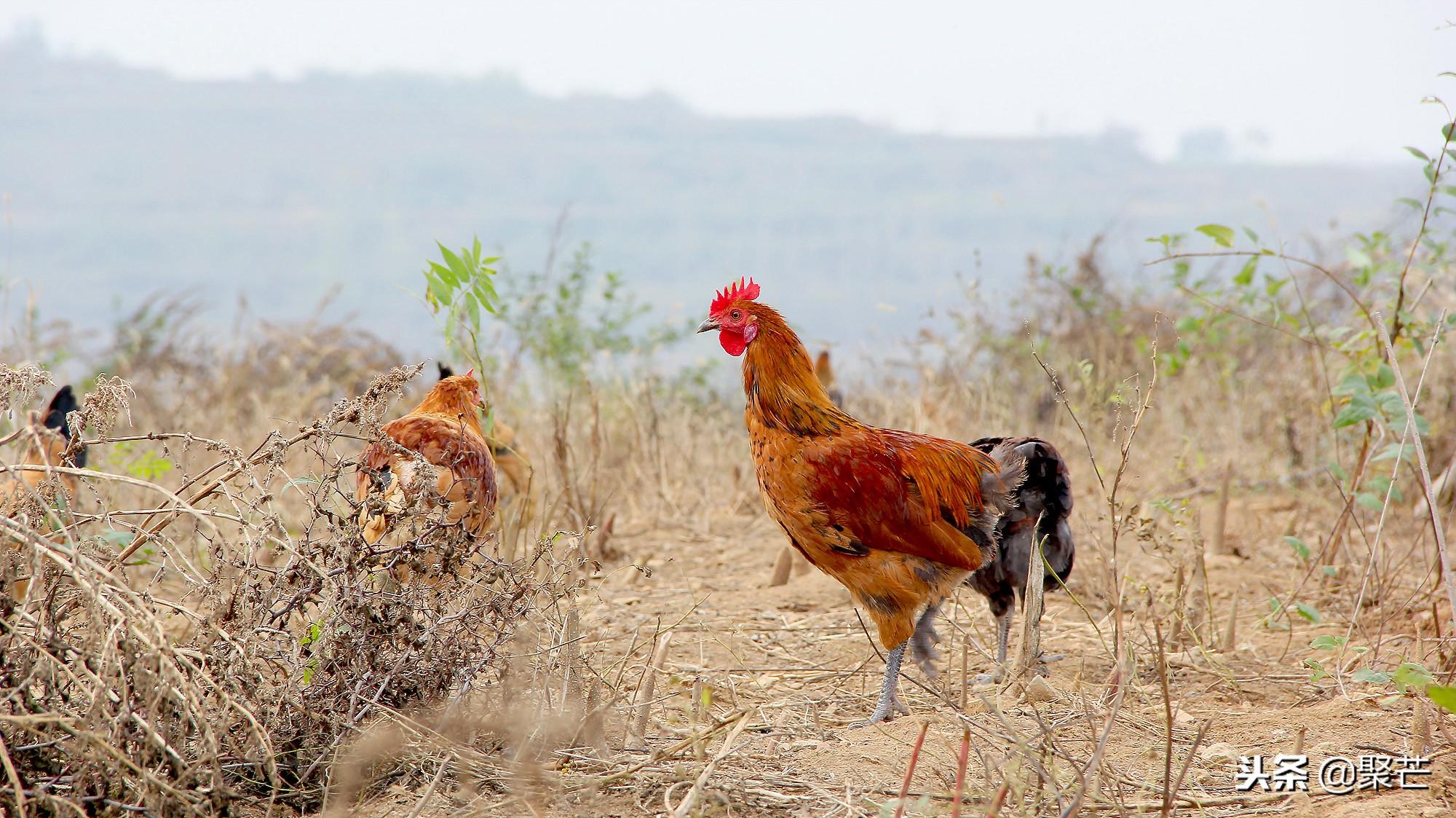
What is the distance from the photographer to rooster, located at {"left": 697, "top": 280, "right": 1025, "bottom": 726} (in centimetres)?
348

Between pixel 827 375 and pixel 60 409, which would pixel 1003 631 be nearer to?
pixel 60 409

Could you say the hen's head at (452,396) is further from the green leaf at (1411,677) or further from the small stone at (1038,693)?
the green leaf at (1411,677)

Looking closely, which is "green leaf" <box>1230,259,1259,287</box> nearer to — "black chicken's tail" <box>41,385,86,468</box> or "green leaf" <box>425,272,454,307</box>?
"green leaf" <box>425,272,454,307</box>

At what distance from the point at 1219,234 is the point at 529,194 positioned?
68.6m

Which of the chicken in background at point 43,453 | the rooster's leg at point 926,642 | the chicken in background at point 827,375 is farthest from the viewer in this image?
the chicken in background at point 827,375

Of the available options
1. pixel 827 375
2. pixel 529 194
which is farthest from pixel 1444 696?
pixel 529 194

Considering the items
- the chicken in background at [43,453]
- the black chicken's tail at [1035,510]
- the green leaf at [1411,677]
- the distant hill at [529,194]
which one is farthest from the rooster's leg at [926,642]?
the distant hill at [529,194]

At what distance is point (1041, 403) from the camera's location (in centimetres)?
951

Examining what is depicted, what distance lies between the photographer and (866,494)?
3496 millimetres

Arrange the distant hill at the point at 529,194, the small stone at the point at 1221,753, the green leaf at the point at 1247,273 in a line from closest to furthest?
the small stone at the point at 1221,753 → the green leaf at the point at 1247,273 → the distant hill at the point at 529,194

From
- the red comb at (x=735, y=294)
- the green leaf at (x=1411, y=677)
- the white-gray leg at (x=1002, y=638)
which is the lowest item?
the white-gray leg at (x=1002, y=638)

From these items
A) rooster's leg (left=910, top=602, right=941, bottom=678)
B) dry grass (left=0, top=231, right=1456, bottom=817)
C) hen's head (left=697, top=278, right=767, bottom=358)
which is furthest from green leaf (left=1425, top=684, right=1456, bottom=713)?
hen's head (left=697, top=278, right=767, bottom=358)

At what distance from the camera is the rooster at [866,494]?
11.4 ft

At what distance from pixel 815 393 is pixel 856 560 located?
63 centimetres
